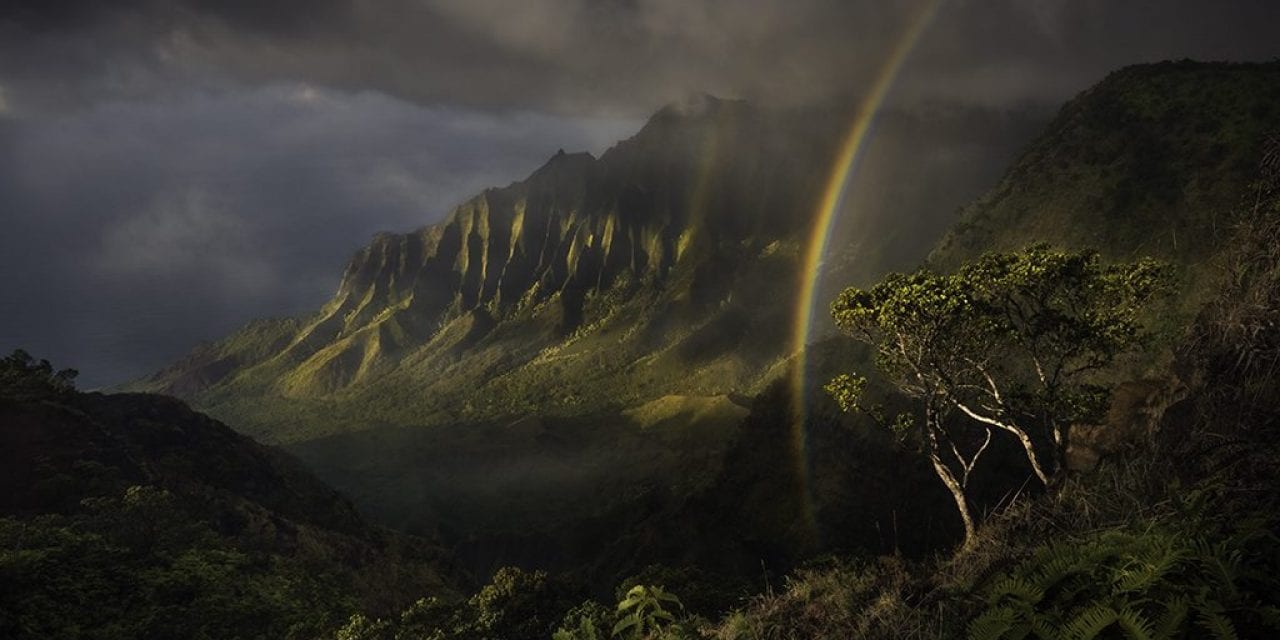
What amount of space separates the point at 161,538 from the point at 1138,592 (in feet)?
188

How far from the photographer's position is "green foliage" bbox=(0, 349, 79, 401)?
6538 cm

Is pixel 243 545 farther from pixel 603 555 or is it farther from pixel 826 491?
pixel 826 491

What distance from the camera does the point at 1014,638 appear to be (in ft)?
18.2

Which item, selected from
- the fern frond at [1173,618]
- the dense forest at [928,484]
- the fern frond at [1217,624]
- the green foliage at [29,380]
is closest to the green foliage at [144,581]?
the dense forest at [928,484]

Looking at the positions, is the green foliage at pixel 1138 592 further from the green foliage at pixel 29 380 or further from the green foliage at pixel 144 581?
the green foliage at pixel 29 380

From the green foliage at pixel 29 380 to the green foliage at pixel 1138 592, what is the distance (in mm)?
82418

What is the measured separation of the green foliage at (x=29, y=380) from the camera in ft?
214

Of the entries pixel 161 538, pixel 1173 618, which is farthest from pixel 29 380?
pixel 1173 618

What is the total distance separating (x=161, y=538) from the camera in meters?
46.4

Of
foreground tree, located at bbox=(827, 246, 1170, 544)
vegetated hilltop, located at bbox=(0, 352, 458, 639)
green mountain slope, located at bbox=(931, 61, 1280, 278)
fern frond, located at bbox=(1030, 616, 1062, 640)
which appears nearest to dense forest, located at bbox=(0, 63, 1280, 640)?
fern frond, located at bbox=(1030, 616, 1062, 640)

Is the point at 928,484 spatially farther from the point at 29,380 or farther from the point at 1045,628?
the point at 29,380

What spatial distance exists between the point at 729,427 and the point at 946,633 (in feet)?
457

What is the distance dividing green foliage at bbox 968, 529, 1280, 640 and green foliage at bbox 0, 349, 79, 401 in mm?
82418

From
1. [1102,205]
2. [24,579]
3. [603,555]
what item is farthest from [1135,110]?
[24,579]
